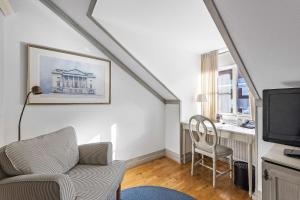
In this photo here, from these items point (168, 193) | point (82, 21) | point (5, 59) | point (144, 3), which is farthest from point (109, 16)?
point (168, 193)

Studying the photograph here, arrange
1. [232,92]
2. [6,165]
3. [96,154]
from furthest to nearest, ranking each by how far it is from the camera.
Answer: [232,92] → [96,154] → [6,165]

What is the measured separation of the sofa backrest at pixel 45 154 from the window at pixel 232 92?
2.60 meters

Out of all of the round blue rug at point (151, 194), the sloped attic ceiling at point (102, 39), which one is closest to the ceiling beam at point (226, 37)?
the sloped attic ceiling at point (102, 39)

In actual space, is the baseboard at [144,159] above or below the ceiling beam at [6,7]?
below

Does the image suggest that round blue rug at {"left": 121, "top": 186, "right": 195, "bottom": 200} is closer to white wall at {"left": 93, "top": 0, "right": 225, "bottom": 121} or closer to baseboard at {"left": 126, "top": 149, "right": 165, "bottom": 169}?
baseboard at {"left": 126, "top": 149, "right": 165, "bottom": 169}

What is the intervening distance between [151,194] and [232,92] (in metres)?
2.18

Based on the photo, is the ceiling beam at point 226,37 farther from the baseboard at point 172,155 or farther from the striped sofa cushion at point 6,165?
the striped sofa cushion at point 6,165

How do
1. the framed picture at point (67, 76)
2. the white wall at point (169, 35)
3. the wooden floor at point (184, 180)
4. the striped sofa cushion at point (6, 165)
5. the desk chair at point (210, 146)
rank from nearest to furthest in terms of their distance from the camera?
the striped sofa cushion at point (6, 165) < the white wall at point (169, 35) < the framed picture at point (67, 76) < the wooden floor at point (184, 180) < the desk chair at point (210, 146)

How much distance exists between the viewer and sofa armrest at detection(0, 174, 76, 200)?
1025mm

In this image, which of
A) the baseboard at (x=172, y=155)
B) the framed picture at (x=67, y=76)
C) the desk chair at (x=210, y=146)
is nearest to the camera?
the framed picture at (x=67, y=76)

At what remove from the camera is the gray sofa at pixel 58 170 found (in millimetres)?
1059

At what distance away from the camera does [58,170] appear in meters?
1.44

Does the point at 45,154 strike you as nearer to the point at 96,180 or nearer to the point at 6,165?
the point at 6,165

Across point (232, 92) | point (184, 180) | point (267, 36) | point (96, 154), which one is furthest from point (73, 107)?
→ point (232, 92)
